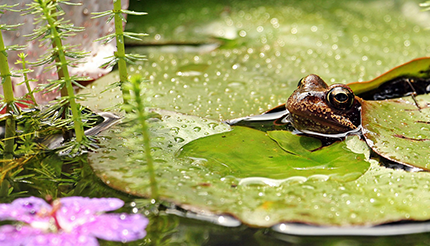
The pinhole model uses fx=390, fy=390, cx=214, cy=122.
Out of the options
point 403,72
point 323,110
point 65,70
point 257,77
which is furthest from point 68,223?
point 403,72

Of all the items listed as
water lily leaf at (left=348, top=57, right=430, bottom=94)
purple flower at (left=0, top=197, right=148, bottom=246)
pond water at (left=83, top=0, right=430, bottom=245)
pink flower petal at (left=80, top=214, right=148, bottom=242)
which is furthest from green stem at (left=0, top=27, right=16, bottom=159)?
water lily leaf at (left=348, top=57, right=430, bottom=94)

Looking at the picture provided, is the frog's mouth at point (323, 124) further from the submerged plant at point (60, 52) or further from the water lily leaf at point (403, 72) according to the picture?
the submerged plant at point (60, 52)

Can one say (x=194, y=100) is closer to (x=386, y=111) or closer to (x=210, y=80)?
(x=210, y=80)

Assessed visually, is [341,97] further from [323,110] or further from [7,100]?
[7,100]

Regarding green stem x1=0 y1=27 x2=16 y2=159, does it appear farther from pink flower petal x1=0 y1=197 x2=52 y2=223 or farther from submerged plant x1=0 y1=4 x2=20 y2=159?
pink flower petal x1=0 y1=197 x2=52 y2=223

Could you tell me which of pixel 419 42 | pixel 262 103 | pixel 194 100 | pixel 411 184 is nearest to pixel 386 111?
pixel 411 184

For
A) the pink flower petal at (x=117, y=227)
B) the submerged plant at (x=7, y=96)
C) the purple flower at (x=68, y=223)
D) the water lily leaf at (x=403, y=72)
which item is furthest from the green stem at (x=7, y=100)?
the water lily leaf at (x=403, y=72)
